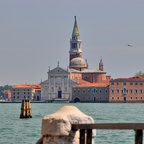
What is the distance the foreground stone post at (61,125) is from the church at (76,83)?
150765 mm

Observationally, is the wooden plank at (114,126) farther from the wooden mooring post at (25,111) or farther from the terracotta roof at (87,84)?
the terracotta roof at (87,84)

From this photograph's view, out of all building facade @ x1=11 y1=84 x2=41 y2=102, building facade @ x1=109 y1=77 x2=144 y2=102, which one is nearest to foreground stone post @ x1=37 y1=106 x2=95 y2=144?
building facade @ x1=109 y1=77 x2=144 y2=102

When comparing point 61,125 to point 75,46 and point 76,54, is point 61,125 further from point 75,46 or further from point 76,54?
point 75,46

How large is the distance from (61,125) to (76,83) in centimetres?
15445

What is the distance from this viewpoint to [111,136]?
29297 mm

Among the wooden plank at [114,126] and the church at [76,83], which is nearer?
the wooden plank at [114,126]

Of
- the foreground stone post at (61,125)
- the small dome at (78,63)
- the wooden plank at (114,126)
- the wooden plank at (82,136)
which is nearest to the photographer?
the foreground stone post at (61,125)

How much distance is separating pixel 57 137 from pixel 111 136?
20462 mm

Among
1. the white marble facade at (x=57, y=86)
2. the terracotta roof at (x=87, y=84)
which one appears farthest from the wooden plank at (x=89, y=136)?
the white marble facade at (x=57, y=86)

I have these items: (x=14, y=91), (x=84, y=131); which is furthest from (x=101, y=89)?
(x=84, y=131)

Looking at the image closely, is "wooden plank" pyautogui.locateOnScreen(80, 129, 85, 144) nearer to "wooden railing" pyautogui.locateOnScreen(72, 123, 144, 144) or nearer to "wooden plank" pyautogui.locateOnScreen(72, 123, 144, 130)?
"wooden railing" pyautogui.locateOnScreen(72, 123, 144, 144)

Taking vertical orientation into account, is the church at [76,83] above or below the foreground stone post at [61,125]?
above

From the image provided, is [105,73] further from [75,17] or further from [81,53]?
[75,17]

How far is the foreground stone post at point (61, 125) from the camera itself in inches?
351
